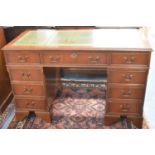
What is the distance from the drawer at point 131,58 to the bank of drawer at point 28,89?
663 millimetres

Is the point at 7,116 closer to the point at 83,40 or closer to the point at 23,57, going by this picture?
the point at 23,57

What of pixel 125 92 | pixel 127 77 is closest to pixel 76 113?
pixel 125 92

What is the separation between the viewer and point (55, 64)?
5.01 feet

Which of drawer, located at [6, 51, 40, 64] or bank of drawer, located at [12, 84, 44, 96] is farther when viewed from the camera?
bank of drawer, located at [12, 84, 44, 96]

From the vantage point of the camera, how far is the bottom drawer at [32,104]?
69.0 inches

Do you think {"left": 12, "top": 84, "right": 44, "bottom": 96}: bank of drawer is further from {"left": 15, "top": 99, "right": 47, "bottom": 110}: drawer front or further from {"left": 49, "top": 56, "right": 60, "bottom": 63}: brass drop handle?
{"left": 49, "top": 56, "right": 60, "bottom": 63}: brass drop handle

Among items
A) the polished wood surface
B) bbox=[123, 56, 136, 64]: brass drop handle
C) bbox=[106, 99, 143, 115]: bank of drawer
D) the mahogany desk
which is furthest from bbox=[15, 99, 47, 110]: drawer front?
bbox=[123, 56, 136, 64]: brass drop handle

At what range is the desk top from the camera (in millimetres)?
1436

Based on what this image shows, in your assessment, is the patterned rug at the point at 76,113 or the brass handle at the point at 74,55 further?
the patterned rug at the point at 76,113

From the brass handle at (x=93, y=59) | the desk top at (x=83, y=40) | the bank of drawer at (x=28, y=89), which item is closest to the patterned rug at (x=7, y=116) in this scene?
the bank of drawer at (x=28, y=89)

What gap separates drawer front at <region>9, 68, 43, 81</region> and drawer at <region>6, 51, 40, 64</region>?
76 millimetres

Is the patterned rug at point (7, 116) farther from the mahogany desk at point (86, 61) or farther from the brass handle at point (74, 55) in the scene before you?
the brass handle at point (74, 55)
